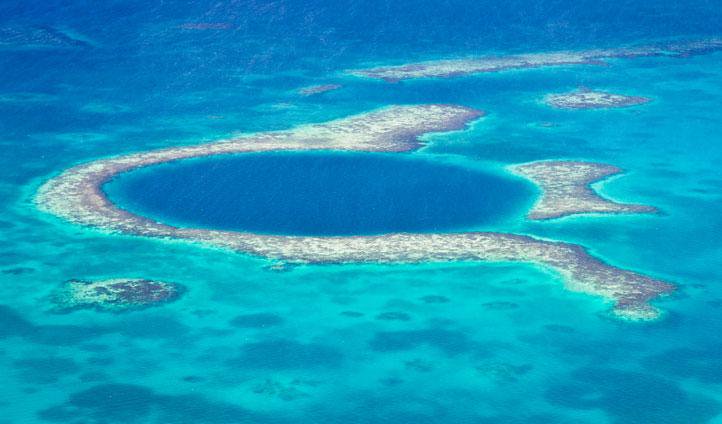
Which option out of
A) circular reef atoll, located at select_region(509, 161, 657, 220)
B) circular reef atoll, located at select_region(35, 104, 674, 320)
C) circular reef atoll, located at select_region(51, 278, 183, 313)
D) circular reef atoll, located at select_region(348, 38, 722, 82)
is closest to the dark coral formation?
circular reef atoll, located at select_region(348, 38, 722, 82)

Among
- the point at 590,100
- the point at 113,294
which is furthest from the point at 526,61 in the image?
the point at 113,294

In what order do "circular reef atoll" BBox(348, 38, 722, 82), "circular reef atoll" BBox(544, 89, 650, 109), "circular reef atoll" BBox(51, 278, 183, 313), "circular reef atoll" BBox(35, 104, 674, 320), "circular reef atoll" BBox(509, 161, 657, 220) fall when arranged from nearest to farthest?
"circular reef atoll" BBox(51, 278, 183, 313)
"circular reef atoll" BBox(35, 104, 674, 320)
"circular reef atoll" BBox(509, 161, 657, 220)
"circular reef atoll" BBox(544, 89, 650, 109)
"circular reef atoll" BBox(348, 38, 722, 82)

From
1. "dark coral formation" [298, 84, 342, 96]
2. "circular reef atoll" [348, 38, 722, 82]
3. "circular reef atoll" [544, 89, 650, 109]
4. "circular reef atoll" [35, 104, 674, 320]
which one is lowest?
"circular reef atoll" [35, 104, 674, 320]

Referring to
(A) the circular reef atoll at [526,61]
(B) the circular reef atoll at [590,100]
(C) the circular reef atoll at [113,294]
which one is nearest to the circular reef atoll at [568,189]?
(B) the circular reef atoll at [590,100]

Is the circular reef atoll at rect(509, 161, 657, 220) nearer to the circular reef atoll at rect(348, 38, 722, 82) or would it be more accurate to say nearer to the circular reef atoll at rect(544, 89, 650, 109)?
the circular reef atoll at rect(544, 89, 650, 109)

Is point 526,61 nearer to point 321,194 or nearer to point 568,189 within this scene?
point 568,189

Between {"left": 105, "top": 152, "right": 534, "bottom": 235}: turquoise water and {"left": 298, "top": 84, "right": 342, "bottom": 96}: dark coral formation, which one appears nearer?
{"left": 105, "top": 152, "right": 534, "bottom": 235}: turquoise water

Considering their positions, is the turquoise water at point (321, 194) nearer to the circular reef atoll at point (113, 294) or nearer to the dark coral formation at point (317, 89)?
the circular reef atoll at point (113, 294)
